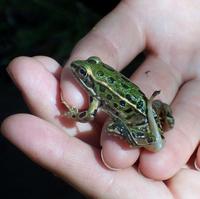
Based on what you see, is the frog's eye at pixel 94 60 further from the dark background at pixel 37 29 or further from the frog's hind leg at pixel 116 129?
the dark background at pixel 37 29

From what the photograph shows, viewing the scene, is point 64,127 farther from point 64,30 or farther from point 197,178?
point 64,30

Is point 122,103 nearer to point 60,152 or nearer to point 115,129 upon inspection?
point 115,129

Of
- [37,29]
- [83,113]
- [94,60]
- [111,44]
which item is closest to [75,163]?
[83,113]

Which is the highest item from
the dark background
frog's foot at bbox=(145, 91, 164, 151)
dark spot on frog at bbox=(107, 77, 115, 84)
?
frog's foot at bbox=(145, 91, 164, 151)

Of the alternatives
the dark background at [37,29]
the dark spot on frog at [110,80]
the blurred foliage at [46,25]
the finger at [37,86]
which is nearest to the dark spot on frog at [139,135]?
the dark spot on frog at [110,80]

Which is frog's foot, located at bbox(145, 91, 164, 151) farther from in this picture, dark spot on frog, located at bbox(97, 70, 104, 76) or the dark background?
the dark background

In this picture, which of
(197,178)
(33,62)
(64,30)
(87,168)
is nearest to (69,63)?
(33,62)

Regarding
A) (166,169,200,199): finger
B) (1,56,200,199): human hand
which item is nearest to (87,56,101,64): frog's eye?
(1,56,200,199): human hand
